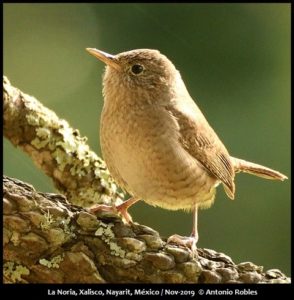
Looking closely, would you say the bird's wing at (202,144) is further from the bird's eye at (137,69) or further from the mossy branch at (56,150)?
the mossy branch at (56,150)

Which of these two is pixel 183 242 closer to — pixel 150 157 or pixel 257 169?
pixel 150 157

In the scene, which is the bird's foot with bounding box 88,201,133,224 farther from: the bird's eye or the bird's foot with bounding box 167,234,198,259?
the bird's eye

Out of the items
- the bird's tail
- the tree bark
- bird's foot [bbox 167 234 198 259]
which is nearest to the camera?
the tree bark

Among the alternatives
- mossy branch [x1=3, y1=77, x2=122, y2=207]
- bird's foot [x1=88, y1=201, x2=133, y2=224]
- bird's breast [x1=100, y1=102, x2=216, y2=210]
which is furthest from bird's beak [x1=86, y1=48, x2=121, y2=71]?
bird's foot [x1=88, y1=201, x2=133, y2=224]

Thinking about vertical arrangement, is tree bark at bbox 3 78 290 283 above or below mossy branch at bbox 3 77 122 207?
below

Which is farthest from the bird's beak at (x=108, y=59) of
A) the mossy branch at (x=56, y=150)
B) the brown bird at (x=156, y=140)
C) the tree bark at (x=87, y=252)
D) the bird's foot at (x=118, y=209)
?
the tree bark at (x=87, y=252)

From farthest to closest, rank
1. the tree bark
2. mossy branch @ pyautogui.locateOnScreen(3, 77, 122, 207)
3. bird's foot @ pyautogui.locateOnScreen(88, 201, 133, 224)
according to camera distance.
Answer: mossy branch @ pyautogui.locateOnScreen(3, 77, 122, 207), bird's foot @ pyautogui.locateOnScreen(88, 201, 133, 224), the tree bark

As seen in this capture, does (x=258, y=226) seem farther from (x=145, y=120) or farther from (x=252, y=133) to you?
(x=145, y=120)

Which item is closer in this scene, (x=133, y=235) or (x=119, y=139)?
(x=133, y=235)

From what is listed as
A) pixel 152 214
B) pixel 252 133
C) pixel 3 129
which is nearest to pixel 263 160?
pixel 252 133
